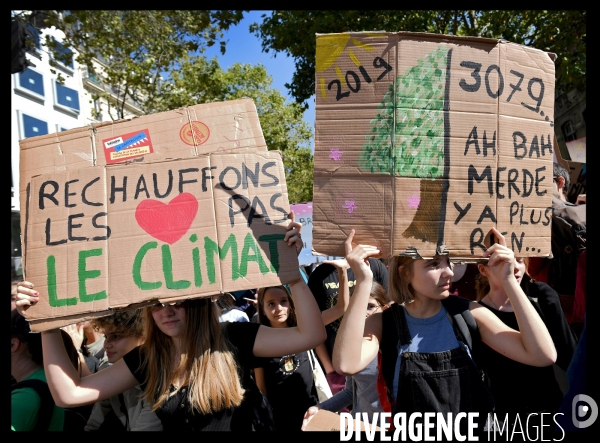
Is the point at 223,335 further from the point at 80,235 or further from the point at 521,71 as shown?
the point at 521,71

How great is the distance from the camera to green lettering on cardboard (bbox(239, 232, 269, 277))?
2473 millimetres

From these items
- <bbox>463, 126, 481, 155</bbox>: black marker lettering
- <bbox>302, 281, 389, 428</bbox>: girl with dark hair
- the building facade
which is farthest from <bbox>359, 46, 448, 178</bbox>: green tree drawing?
the building facade

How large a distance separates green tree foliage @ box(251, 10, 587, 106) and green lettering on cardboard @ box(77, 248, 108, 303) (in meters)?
7.82

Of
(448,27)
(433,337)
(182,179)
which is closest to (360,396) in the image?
(433,337)

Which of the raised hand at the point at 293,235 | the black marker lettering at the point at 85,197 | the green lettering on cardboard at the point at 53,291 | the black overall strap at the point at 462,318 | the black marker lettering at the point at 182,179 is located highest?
the black marker lettering at the point at 182,179

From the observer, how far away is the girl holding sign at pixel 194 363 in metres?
2.48

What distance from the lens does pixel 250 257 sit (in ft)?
8.14

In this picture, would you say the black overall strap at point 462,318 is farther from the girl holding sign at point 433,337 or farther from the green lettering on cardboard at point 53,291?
the green lettering on cardboard at point 53,291

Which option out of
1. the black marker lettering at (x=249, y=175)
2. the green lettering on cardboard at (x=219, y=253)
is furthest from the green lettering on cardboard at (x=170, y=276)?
the black marker lettering at (x=249, y=175)

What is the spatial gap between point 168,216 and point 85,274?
47 cm

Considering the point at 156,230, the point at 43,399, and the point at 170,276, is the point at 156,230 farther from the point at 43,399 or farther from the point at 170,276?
the point at 43,399

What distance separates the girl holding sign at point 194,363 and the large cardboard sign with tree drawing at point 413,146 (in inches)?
13.0

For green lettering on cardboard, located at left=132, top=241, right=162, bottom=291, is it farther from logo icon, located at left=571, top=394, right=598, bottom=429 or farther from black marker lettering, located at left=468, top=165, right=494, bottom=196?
logo icon, located at left=571, top=394, right=598, bottom=429

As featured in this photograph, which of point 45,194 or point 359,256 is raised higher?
point 45,194
